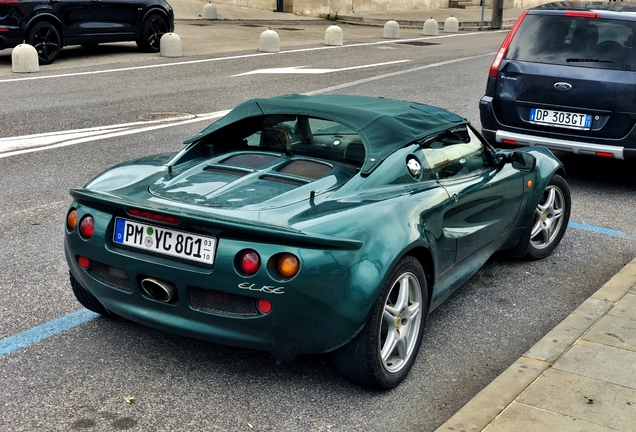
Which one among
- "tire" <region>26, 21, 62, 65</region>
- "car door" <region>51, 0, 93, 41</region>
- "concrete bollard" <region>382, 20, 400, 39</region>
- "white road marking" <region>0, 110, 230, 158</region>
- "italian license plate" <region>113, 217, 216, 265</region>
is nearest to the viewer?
"italian license plate" <region>113, 217, 216, 265</region>

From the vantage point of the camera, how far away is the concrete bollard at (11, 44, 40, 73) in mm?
15094

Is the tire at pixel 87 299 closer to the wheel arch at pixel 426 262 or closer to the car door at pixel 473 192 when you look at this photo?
the wheel arch at pixel 426 262

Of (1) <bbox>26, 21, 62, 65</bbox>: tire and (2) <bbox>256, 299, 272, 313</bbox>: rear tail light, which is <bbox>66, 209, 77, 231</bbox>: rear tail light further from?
(1) <bbox>26, 21, 62, 65</bbox>: tire

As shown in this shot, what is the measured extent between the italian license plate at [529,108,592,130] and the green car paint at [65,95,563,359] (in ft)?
10.2

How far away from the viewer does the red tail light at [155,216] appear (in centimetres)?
395

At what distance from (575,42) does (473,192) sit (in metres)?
3.92

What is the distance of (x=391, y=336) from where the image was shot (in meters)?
4.27

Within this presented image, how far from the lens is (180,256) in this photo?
13.1 ft

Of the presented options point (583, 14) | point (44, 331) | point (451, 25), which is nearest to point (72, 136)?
point (583, 14)

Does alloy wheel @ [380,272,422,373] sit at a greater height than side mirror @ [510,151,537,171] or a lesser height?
lesser

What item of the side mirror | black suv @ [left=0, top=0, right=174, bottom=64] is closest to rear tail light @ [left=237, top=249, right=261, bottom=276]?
the side mirror

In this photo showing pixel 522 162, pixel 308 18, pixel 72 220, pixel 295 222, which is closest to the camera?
pixel 295 222

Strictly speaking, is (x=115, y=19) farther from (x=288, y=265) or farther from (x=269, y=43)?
(x=288, y=265)

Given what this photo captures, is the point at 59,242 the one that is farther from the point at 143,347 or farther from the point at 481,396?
the point at 481,396
